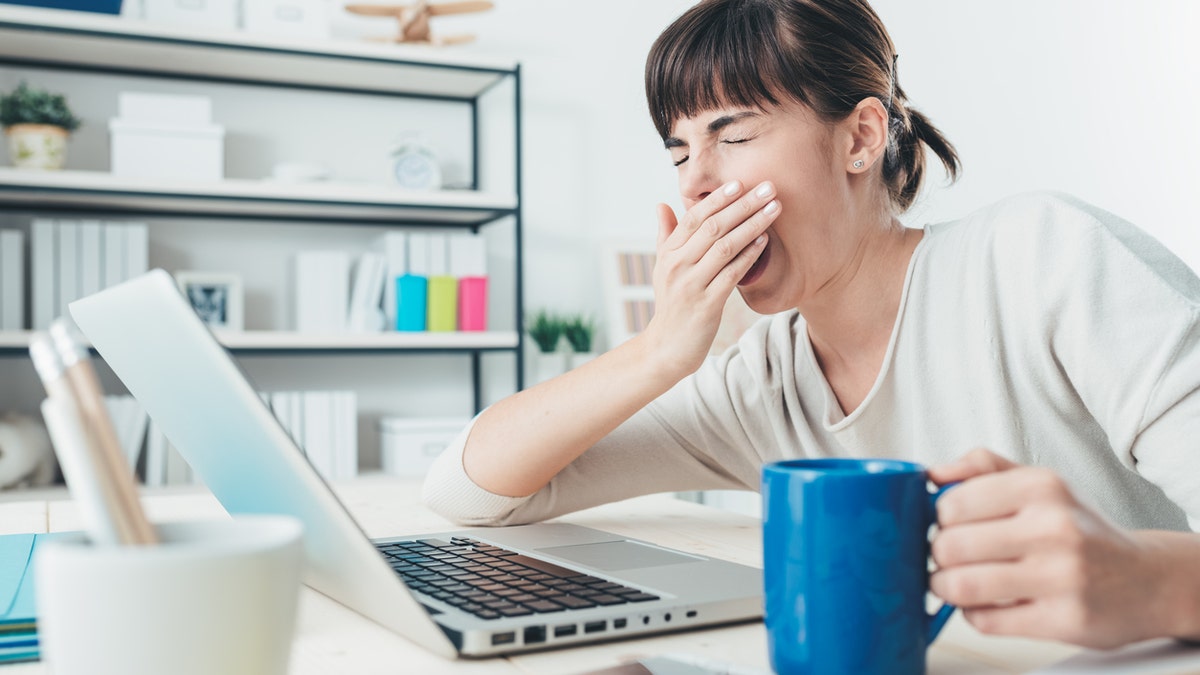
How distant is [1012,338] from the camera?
0.90 metres

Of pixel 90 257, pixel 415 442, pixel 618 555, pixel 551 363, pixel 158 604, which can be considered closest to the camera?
pixel 158 604

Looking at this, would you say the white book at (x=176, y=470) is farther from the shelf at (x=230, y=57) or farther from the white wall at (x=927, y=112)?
the shelf at (x=230, y=57)

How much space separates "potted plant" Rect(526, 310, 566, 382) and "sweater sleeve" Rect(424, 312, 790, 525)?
1.86 meters

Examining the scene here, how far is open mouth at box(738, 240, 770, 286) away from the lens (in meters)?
1.02

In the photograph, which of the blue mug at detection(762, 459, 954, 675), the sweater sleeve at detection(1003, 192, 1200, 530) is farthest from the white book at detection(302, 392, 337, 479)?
the blue mug at detection(762, 459, 954, 675)

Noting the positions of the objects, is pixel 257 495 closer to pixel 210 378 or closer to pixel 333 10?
pixel 210 378

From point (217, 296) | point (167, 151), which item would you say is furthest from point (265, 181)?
point (217, 296)

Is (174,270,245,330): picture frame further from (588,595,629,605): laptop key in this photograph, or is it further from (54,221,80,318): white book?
(588,595,629,605): laptop key

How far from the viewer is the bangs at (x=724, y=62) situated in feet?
3.23

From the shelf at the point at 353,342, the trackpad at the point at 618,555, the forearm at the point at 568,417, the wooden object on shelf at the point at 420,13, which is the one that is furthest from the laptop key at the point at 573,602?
the wooden object on shelf at the point at 420,13

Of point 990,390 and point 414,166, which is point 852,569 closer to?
point 990,390

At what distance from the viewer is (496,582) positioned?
63 cm

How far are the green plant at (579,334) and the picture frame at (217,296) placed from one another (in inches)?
36.9

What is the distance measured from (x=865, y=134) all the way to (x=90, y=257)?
2126 mm
